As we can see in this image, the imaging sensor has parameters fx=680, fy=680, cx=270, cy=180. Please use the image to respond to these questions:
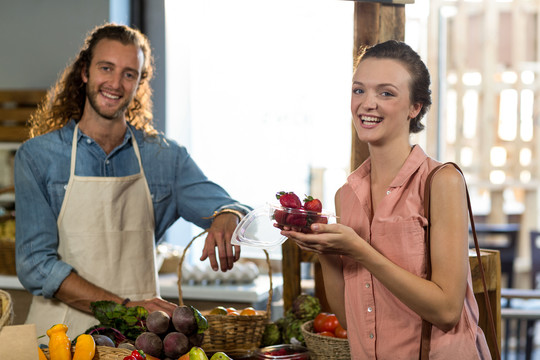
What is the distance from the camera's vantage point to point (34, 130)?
2.93m

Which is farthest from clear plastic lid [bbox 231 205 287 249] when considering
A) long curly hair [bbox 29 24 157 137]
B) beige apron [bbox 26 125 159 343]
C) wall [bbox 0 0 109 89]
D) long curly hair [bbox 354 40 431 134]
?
wall [bbox 0 0 109 89]

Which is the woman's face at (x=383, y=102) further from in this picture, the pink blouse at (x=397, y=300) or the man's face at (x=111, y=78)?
the man's face at (x=111, y=78)

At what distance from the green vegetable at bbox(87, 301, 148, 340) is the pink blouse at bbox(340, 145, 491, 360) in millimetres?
592

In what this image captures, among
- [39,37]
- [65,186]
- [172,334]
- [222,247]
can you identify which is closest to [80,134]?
[65,186]

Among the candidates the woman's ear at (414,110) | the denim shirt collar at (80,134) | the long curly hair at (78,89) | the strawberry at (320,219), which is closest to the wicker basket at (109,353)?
the strawberry at (320,219)

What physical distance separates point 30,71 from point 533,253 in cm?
429

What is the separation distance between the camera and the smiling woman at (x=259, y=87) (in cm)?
525

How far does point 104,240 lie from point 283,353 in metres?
0.90

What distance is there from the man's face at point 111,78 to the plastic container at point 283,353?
42.9 inches

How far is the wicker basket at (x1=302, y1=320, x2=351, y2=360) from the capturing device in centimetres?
206

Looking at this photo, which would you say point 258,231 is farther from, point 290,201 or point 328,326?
point 328,326

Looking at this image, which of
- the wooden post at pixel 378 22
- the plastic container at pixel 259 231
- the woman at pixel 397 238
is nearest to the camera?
the woman at pixel 397 238

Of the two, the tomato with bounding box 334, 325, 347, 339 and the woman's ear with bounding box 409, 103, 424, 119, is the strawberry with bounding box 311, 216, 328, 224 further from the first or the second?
the tomato with bounding box 334, 325, 347, 339

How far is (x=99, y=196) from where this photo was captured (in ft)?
8.54
